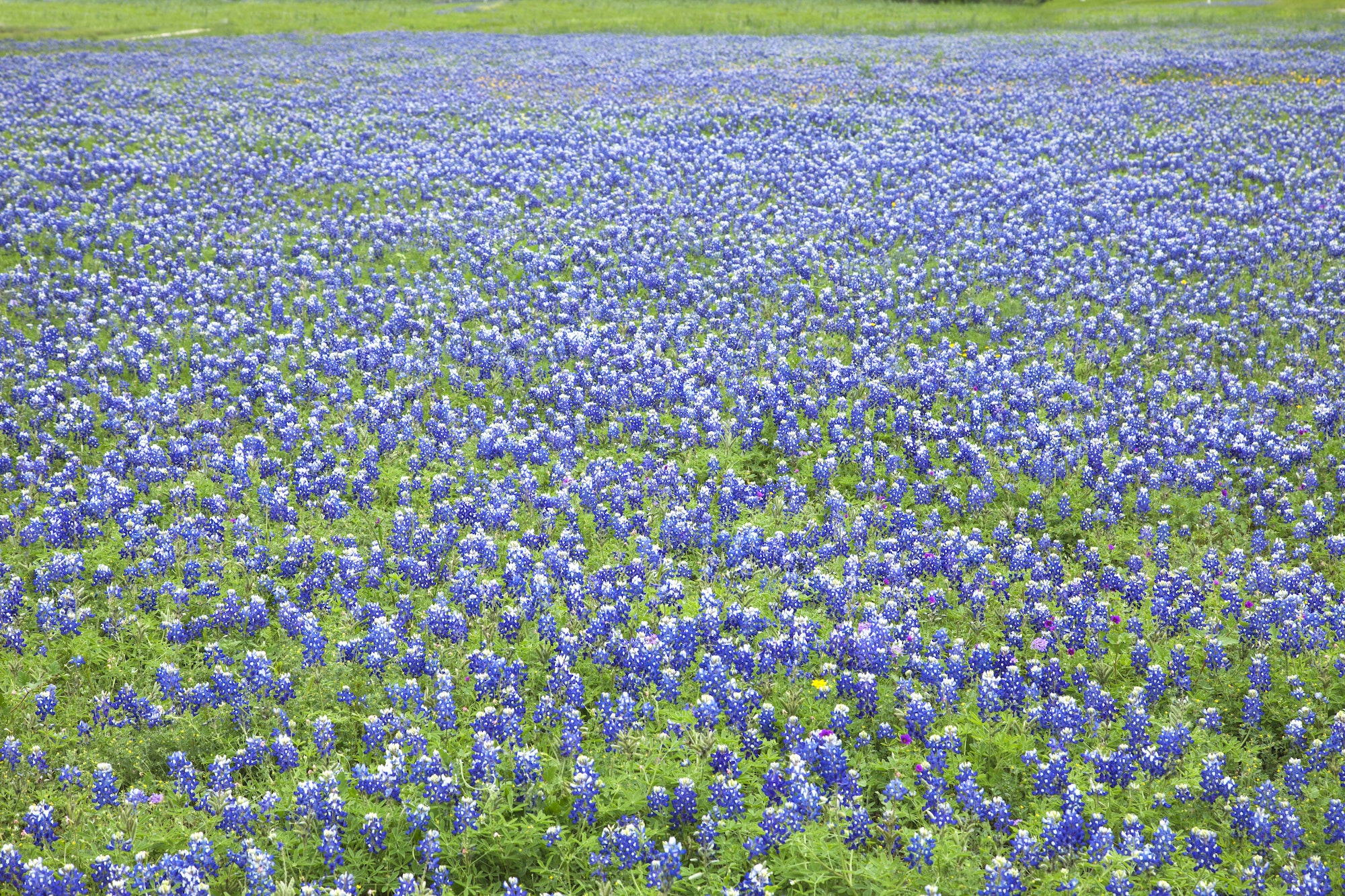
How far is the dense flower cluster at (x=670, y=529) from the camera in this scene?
4.37 m

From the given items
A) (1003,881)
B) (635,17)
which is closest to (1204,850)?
(1003,881)

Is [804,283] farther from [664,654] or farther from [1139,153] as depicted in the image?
[1139,153]

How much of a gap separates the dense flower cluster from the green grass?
81.5 feet

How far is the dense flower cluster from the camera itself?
4.37 metres

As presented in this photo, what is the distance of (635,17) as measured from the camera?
141ft

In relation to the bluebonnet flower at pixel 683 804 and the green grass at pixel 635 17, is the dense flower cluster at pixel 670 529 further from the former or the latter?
the green grass at pixel 635 17

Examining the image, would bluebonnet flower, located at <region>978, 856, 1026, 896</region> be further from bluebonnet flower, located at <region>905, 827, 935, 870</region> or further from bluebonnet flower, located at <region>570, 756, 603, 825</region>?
bluebonnet flower, located at <region>570, 756, 603, 825</region>

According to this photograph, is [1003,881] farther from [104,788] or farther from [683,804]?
[104,788]

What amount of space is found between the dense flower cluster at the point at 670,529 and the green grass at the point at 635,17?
24.8 meters

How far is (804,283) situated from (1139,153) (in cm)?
939

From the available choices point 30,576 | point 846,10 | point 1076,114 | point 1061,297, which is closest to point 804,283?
point 1061,297

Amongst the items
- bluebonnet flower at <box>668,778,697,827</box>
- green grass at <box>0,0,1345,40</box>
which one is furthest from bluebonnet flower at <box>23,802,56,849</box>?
green grass at <box>0,0,1345,40</box>

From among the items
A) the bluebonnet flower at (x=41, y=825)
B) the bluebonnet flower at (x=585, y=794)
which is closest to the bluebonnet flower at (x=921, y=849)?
the bluebonnet flower at (x=585, y=794)

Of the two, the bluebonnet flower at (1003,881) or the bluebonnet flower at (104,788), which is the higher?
the bluebonnet flower at (104,788)
